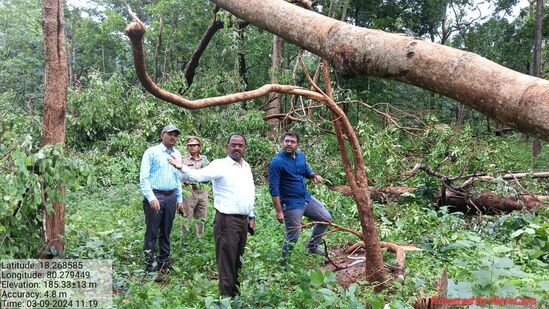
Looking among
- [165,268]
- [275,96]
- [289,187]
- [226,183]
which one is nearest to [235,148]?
[226,183]

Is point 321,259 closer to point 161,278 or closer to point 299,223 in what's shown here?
point 299,223

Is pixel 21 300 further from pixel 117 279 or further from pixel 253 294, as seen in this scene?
pixel 253 294

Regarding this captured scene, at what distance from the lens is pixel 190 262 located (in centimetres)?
483

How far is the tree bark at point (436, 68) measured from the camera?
1.38 metres

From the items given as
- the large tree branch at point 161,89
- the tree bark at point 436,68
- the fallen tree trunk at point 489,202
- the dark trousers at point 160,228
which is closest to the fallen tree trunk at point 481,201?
the fallen tree trunk at point 489,202

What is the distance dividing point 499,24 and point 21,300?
2145 cm

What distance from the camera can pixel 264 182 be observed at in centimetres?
906

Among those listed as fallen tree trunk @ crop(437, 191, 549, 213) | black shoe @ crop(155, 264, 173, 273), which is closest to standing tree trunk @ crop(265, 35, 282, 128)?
fallen tree trunk @ crop(437, 191, 549, 213)

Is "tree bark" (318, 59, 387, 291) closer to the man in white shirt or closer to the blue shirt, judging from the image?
the man in white shirt

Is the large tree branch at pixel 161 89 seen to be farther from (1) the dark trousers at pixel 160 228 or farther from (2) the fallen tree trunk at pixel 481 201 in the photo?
(2) the fallen tree trunk at pixel 481 201

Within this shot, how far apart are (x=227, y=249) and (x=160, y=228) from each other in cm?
132

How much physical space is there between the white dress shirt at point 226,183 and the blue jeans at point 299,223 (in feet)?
2.58

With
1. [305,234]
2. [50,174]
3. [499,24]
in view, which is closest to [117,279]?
[50,174]

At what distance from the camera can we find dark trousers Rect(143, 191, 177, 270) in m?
4.57
